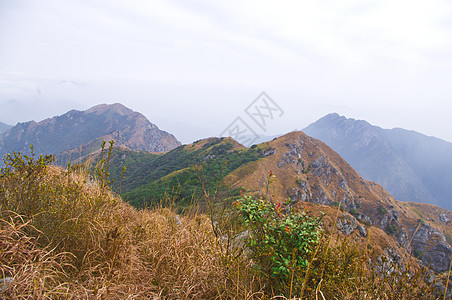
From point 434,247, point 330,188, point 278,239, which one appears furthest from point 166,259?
point 330,188

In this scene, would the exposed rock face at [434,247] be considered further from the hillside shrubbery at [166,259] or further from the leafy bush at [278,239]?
the leafy bush at [278,239]

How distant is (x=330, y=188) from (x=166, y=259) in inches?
3143

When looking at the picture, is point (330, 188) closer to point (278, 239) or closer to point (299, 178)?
point (299, 178)

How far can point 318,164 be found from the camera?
81.2 metres

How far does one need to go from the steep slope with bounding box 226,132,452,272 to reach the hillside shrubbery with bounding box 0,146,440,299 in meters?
40.8

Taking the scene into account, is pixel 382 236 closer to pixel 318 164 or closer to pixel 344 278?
pixel 344 278

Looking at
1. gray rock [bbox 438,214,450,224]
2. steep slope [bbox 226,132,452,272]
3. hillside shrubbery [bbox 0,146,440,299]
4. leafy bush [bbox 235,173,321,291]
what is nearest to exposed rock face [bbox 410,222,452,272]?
steep slope [bbox 226,132,452,272]

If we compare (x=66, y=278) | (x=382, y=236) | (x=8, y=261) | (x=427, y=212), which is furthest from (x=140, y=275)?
(x=427, y=212)

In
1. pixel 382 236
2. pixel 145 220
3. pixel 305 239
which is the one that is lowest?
pixel 382 236

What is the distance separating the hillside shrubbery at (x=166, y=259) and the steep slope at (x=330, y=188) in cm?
4075

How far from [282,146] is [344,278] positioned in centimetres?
7994

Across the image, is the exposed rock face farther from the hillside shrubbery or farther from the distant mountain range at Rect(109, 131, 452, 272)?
→ the hillside shrubbery

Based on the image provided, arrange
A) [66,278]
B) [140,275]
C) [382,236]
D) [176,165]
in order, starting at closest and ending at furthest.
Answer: [66,278]
[140,275]
[382,236]
[176,165]

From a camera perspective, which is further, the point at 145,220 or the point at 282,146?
the point at 282,146
